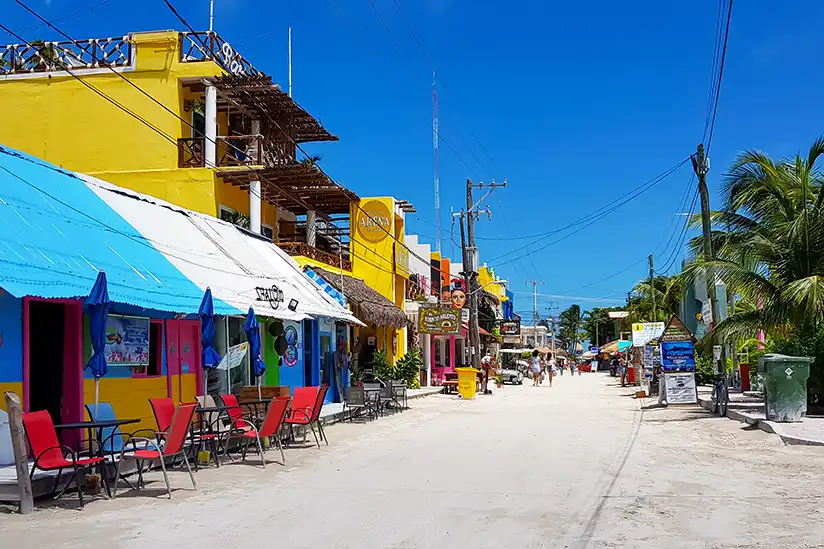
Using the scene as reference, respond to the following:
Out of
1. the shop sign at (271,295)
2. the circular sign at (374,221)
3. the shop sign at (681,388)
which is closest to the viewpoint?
the shop sign at (271,295)

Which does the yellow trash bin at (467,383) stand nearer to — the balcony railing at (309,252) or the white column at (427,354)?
the white column at (427,354)

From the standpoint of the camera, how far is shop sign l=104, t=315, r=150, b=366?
13.5 meters

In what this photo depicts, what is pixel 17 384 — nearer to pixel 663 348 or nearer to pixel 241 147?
pixel 241 147

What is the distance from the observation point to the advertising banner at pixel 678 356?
2447 centimetres

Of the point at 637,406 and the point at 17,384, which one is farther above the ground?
the point at 17,384

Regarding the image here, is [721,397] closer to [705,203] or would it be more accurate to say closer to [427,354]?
[705,203]

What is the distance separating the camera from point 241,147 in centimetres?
2694

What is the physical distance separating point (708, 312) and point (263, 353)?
508 inches

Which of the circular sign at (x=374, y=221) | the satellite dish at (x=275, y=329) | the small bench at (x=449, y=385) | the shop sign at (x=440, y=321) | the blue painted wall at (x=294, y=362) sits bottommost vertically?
the small bench at (x=449, y=385)

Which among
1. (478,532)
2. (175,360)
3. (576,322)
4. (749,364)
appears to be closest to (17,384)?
(175,360)

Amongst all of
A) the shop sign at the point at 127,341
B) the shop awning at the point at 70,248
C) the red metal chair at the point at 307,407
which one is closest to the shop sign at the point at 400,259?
the red metal chair at the point at 307,407

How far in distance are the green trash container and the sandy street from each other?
1.26 meters

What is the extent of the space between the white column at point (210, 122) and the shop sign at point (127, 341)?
35.6 feet

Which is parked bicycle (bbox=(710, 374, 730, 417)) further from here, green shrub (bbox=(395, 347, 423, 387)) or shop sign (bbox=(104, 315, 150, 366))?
shop sign (bbox=(104, 315, 150, 366))
